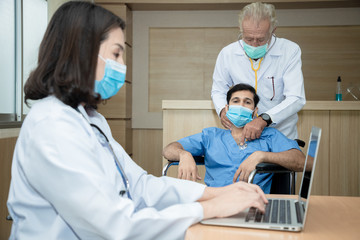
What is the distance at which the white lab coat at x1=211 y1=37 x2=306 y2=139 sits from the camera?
7.64ft

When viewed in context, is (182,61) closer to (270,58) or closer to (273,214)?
(270,58)

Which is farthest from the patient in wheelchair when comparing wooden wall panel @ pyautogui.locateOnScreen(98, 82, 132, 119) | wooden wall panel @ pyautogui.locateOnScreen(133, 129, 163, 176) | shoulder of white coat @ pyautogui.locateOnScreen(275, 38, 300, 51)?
wooden wall panel @ pyautogui.locateOnScreen(133, 129, 163, 176)

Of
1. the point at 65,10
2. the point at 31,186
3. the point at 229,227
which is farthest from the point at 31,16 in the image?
the point at 229,227

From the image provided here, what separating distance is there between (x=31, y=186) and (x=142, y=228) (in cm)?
27

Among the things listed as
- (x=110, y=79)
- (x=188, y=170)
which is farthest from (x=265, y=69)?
(x=110, y=79)

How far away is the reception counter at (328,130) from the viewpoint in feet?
9.99

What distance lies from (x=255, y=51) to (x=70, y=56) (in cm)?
165

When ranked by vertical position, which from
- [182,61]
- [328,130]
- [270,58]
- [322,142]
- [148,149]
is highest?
[182,61]

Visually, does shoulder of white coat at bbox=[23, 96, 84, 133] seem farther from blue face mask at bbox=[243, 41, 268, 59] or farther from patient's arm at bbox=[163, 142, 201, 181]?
blue face mask at bbox=[243, 41, 268, 59]

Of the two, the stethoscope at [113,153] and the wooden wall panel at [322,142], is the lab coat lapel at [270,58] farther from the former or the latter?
the stethoscope at [113,153]

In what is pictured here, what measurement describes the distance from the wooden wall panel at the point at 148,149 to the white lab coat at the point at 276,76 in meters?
2.40

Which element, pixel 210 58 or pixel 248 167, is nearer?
pixel 248 167

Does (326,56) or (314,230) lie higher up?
(326,56)

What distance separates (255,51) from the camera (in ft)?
7.86
